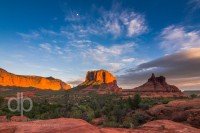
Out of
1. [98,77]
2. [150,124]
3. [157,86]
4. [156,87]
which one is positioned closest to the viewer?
[150,124]

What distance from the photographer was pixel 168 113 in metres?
21.5

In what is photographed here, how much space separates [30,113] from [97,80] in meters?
130

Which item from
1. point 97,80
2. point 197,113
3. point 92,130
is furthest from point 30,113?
point 97,80

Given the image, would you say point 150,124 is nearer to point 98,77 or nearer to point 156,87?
point 156,87

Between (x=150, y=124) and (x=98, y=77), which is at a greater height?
(x=98, y=77)

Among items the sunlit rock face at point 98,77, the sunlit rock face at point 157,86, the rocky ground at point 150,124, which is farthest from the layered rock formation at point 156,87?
the rocky ground at point 150,124

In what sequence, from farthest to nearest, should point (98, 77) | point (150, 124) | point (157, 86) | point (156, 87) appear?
point (98, 77), point (157, 86), point (156, 87), point (150, 124)

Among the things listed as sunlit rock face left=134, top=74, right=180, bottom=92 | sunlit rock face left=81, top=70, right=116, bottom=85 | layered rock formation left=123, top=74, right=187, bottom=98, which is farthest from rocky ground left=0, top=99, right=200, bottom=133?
sunlit rock face left=81, top=70, right=116, bottom=85

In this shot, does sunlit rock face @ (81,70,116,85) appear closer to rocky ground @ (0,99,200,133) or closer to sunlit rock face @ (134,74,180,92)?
sunlit rock face @ (134,74,180,92)

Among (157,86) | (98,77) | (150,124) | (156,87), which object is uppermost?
(98,77)

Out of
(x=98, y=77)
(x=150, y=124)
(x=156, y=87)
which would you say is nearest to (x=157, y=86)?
(x=156, y=87)

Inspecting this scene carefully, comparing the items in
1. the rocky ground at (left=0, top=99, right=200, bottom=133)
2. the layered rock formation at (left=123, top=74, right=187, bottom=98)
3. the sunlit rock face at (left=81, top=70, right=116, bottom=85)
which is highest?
the sunlit rock face at (left=81, top=70, right=116, bottom=85)

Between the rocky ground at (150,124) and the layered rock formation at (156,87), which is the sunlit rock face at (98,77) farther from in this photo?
the rocky ground at (150,124)

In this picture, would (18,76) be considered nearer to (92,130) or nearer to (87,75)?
(87,75)
